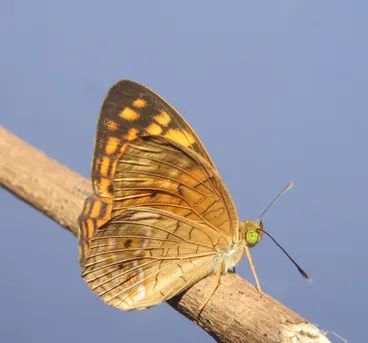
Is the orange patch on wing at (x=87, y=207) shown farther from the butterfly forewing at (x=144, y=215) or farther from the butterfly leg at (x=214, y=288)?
the butterfly leg at (x=214, y=288)

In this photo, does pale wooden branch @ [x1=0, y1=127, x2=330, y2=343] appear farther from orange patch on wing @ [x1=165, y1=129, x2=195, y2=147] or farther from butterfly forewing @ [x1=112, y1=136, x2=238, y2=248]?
orange patch on wing @ [x1=165, y1=129, x2=195, y2=147]

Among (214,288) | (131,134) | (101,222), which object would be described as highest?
(131,134)

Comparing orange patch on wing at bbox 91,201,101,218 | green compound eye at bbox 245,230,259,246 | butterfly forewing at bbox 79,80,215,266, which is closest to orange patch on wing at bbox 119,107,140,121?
butterfly forewing at bbox 79,80,215,266

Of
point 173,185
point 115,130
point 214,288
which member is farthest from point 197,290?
point 115,130

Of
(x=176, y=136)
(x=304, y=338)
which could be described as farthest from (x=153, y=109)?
(x=304, y=338)

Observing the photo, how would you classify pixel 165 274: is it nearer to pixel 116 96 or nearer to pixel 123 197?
pixel 123 197

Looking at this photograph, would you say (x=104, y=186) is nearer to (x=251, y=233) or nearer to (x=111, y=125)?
(x=111, y=125)

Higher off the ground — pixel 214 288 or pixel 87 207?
pixel 87 207
